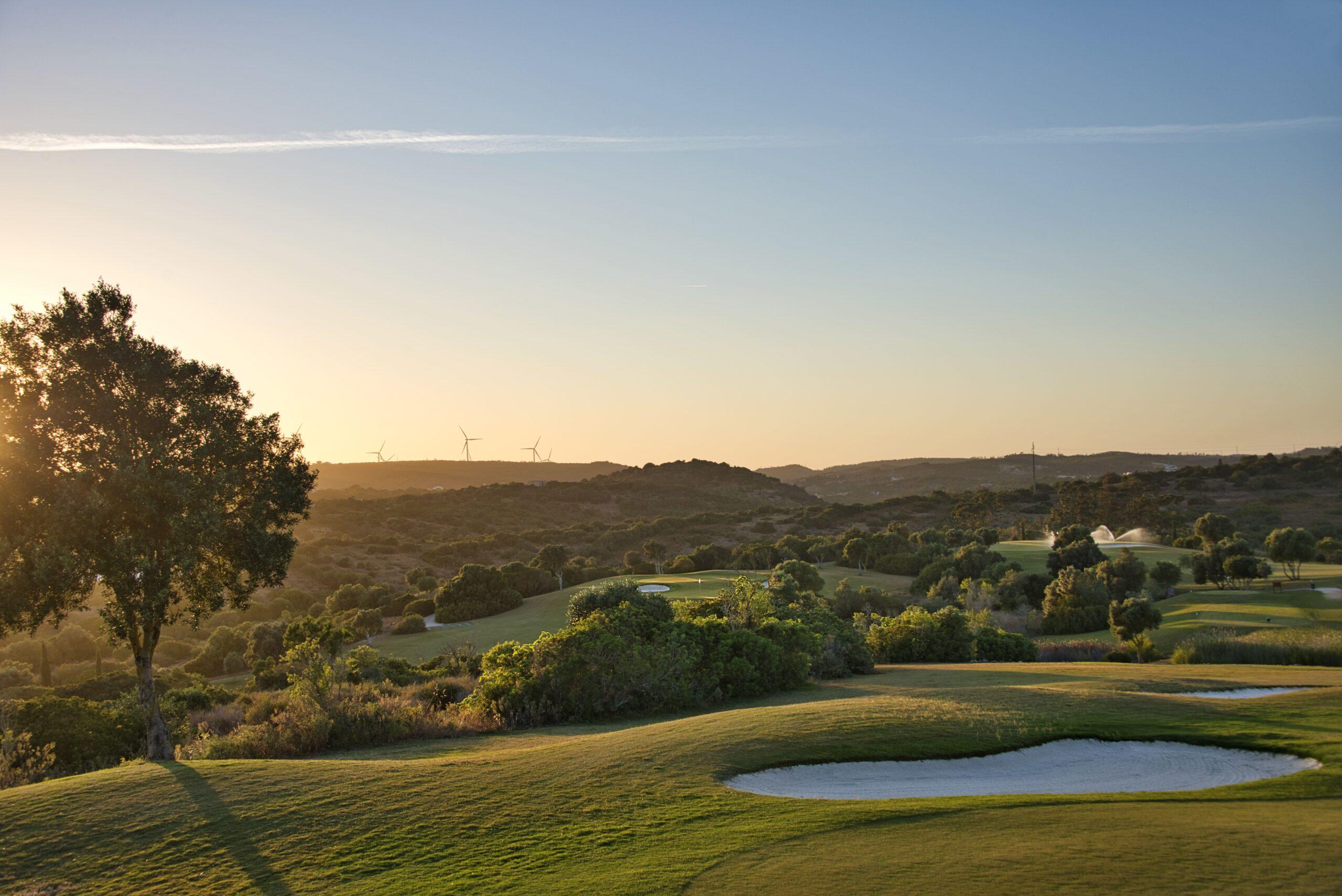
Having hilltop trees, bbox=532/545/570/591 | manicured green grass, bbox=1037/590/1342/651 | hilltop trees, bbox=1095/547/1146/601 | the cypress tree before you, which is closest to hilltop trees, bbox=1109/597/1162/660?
manicured green grass, bbox=1037/590/1342/651

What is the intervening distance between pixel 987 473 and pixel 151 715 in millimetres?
178403

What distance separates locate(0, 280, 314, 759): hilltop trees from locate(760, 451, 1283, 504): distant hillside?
14826cm

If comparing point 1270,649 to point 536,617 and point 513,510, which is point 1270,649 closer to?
point 536,617

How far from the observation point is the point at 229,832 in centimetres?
910

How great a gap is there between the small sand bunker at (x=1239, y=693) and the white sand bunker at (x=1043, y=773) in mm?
4963

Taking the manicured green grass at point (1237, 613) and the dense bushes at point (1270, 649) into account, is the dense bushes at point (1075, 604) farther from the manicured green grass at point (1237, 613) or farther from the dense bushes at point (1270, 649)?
the dense bushes at point (1270, 649)

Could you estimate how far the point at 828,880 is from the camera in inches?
273

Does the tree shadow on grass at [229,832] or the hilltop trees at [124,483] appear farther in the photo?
the hilltop trees at [124,483]

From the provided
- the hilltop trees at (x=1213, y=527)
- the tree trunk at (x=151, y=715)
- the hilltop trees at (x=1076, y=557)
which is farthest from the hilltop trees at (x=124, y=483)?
the hilltop trees at (x=1213, y=527)

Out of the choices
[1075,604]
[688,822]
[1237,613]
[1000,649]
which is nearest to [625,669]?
[688,822]

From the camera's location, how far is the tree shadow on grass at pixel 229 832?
307 inches

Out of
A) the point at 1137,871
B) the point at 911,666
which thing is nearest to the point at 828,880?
the point at 1137,871

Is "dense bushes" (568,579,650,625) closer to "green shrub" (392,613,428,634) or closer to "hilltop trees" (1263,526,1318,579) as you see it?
"green shrub" (392,613,428,634)

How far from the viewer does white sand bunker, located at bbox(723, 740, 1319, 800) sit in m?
10.4
